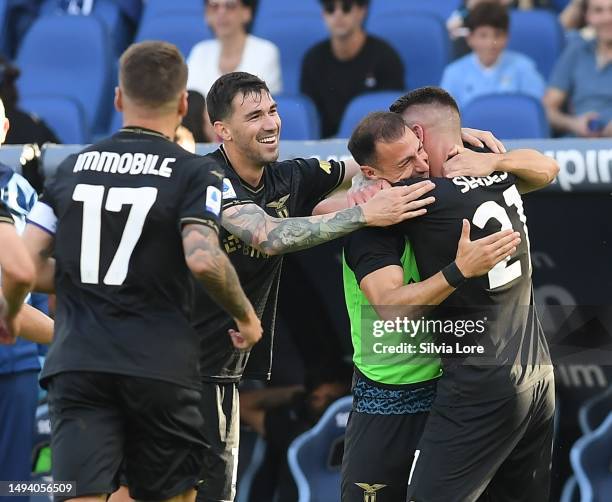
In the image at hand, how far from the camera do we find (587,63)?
8344 mm

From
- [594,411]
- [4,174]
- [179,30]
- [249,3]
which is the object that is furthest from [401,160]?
[179,30]

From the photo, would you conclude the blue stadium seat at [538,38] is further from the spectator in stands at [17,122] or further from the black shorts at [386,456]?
the black shorts at [386,456]

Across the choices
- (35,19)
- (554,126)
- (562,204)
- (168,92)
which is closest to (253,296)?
(168,92)

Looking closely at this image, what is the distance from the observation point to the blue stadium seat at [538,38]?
9.19 metres

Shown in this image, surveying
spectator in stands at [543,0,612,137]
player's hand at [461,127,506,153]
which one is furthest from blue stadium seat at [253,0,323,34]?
player's hand at [461,127,506,153]

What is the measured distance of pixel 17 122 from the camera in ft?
25.8

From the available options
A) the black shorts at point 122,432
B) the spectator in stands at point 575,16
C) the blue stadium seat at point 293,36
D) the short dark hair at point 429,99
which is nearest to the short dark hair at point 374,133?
the short dark hair at point 429,99

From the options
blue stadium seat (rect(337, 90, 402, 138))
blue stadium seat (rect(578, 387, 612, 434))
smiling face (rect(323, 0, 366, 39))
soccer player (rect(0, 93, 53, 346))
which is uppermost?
smiling face (rect(323, 0, 366, 39))

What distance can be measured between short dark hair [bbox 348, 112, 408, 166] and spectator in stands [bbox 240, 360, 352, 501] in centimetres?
211

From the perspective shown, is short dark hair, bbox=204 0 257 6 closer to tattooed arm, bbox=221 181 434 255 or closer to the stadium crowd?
the stadium crowd

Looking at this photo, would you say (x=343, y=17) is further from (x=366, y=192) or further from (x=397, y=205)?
(x=397, y=205)

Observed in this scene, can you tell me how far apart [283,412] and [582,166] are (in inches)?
84.5

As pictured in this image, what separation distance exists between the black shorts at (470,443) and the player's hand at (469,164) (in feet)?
2.87

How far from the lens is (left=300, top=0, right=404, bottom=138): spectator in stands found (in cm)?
887
